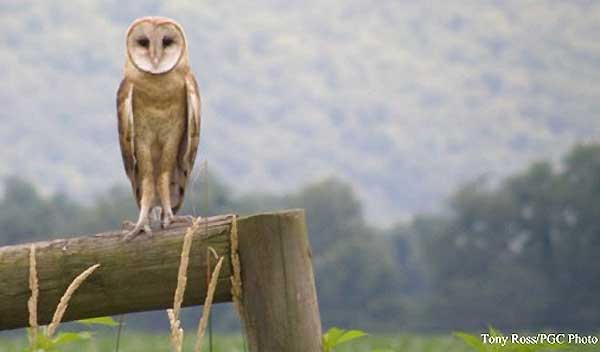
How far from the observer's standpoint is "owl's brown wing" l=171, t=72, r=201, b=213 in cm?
409

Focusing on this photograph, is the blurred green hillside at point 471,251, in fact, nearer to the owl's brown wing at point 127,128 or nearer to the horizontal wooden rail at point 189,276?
the owl's brown wing at point 127,128

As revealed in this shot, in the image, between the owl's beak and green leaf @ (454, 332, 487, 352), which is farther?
the owl's beak

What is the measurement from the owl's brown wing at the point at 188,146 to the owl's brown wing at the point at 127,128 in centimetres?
14

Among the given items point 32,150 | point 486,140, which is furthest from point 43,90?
point 486,140

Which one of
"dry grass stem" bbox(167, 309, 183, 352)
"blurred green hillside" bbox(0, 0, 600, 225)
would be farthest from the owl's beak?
"blurred green hillside" bbox(0, 0, 600, 225)

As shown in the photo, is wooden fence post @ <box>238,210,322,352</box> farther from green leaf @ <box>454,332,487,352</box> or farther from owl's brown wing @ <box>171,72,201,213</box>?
owl's brown wing @ <box>171,72,201,213</box>

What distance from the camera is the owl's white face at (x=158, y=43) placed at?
157 inches

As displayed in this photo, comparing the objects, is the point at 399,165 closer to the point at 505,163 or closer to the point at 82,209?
the point at 505,163

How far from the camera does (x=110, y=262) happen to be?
261 centimetres

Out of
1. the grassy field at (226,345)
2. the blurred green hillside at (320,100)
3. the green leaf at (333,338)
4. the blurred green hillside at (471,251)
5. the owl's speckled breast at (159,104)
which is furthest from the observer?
the blurred green hillside at (320,100)

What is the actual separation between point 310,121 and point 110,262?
167216mm

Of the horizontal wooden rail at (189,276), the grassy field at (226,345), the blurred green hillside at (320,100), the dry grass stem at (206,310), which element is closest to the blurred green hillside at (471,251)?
the grassy field at (226,345)

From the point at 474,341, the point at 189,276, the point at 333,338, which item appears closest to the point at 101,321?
the point at 189,276

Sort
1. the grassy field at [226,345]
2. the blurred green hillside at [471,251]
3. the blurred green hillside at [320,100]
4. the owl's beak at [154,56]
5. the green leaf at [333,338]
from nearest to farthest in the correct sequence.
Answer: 1. the green leaf at [333,338]
2. the owl's beak at [154,56]
3. the grassy field at [226,345]
4. the blurred green hillside at [471,251]
5. the blurred green hillside at [320,100]
